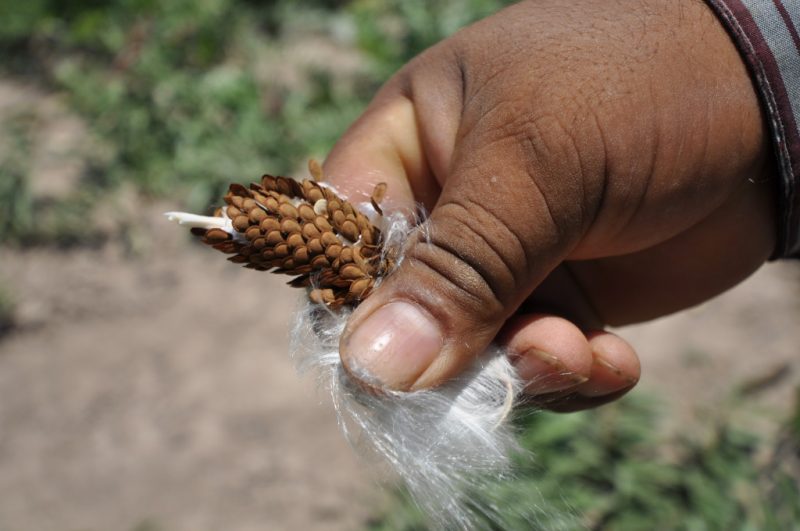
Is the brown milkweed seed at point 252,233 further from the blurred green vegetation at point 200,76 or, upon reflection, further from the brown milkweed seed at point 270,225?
the blurred green vegetation at point 200,76

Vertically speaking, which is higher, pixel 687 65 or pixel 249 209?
pixel 687 65

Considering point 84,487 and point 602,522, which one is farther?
point 84,487

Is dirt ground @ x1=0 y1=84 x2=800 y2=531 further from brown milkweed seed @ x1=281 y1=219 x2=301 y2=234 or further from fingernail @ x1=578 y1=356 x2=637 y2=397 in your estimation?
brown milkweed seed @ x1=281 y1=219 x2=301 y2=234

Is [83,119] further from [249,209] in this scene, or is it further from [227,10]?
[249,209]

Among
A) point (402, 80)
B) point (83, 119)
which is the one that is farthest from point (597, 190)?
point (83, 119)

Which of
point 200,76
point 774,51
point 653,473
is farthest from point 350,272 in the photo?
point 200,76

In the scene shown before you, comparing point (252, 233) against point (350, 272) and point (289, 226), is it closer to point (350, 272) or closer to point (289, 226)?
point (289, 226)
